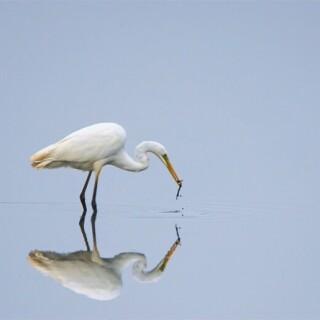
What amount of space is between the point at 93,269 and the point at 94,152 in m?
5.35

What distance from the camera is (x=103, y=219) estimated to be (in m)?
13.6

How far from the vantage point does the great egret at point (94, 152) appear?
14.3 m

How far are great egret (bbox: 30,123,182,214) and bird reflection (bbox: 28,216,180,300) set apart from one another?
381 cm

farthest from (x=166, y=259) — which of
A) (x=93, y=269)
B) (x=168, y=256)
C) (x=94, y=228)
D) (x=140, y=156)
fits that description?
(x=140, y=156)

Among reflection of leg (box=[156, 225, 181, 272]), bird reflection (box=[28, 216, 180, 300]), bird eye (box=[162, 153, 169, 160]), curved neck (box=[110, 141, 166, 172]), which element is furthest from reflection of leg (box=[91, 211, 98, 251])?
bird eye (box=[162, 153, 169, 160])

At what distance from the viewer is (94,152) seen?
14.5 meters

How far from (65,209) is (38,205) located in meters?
0.61

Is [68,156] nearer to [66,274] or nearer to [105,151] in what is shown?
[105,151]

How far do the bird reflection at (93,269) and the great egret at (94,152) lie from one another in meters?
3.81

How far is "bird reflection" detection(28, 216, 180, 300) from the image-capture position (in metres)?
8.61

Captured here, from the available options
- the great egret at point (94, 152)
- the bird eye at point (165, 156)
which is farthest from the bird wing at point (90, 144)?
the bird eye at point (165, 156)

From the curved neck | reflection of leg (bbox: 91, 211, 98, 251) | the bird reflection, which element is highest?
the curved neck

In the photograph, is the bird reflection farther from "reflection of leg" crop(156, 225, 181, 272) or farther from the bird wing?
the bird wing

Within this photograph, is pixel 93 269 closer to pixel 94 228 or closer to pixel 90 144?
pixel 94 228
